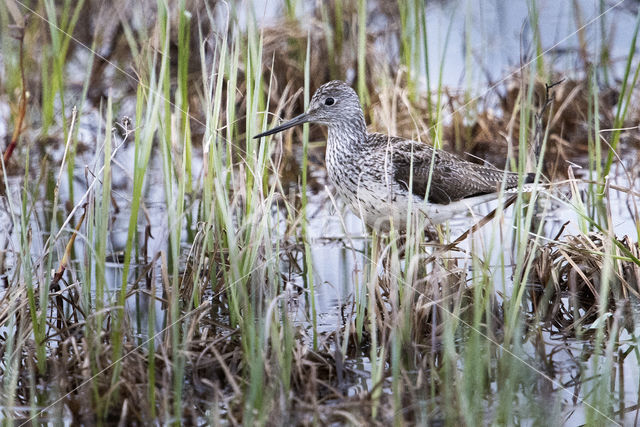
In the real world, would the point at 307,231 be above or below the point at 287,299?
above

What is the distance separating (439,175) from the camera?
569 cm

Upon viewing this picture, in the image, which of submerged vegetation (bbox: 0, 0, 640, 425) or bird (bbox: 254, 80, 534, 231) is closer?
submerged vegetation (bbox: 0, 0, 640, 425)

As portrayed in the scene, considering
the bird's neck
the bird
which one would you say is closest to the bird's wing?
the bird

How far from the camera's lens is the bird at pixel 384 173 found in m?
5.42

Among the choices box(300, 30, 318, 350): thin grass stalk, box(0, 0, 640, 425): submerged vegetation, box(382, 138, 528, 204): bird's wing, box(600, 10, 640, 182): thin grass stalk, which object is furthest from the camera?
box(382, 138, 528, 204): bird's wing

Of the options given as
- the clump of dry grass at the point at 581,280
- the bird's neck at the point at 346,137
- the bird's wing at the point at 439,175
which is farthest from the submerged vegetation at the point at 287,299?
the bird's neck at the point at 346,137

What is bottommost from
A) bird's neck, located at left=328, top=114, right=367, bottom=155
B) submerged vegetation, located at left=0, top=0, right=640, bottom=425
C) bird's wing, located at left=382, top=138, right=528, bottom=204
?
submerged vegetation, located at left=0, top=0, right=640, bottom=425

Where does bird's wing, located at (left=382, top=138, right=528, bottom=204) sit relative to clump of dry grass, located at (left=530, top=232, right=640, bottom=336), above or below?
above

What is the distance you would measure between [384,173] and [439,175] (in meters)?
0.43

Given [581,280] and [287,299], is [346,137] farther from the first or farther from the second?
[581,280]

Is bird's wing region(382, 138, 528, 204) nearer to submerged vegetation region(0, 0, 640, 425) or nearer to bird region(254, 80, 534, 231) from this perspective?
bird region(254, 80, 534, 231)

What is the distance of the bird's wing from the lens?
555 cm

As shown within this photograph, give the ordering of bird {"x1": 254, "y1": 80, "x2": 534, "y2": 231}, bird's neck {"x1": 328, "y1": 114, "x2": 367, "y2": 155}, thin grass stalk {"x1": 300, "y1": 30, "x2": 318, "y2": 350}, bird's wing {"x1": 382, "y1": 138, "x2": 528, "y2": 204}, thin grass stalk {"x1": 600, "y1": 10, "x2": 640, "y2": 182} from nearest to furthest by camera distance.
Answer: thin grass stalk {"x1": 300, "y1": 30, "x2": 318, "y2": 350}, thin grass stalk {"x1": 600, "y1": 10, "x2": 640, "y2": 182}, bird {"x1": 254, "y1": 80, "x2": 534, "y2": 231}, bird's wing {"x1": 382, "y1": 138, "x2": 528, "y2": 204}, bird's neck {"x1": 328, "y1": 114, "x2": 367, "y2": 155}

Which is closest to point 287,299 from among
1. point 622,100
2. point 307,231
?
point 307,231
